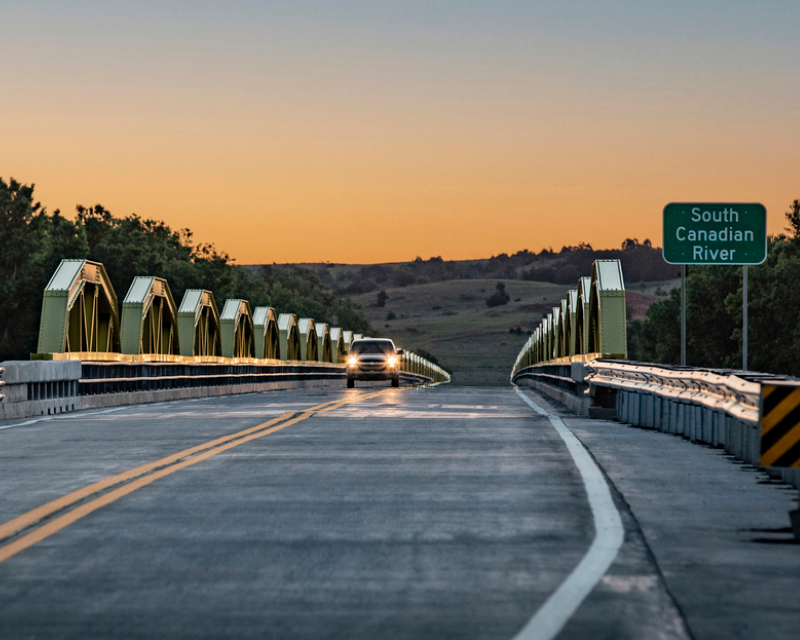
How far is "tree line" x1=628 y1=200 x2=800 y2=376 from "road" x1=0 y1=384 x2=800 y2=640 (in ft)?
288

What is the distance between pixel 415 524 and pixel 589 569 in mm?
1722

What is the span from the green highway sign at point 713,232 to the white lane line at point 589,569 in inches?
677

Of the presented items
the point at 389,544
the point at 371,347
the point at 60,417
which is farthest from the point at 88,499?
the point at 371,347

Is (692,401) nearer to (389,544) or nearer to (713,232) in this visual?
(389,544)

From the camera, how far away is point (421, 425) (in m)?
17.4

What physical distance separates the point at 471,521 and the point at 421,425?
915cm

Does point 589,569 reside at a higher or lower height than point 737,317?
lower

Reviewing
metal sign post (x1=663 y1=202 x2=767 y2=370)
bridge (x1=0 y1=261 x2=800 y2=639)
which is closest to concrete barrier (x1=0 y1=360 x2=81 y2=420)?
bridge (x1=0 y1=261 x2=800 y2=639)

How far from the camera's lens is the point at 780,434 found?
872 cm

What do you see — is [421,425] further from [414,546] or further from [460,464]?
[414,546]

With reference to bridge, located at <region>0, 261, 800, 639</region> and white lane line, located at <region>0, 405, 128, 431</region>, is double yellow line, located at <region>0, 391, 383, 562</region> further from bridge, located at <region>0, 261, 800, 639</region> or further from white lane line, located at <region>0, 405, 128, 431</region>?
white lane line, located at <region>0, 405, 128, 431</region>

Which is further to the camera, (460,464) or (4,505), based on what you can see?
(460,464)

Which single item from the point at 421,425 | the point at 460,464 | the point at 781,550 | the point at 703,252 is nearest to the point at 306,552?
the point at 781,550

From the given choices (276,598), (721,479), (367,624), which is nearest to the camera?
(367,624)
